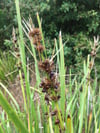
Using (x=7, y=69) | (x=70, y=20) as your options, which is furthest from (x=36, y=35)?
(x=70, y=20)

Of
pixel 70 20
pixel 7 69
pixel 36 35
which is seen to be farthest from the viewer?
pixel 70 20

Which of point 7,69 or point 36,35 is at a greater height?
point 36,35

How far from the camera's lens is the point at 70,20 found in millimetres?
3174

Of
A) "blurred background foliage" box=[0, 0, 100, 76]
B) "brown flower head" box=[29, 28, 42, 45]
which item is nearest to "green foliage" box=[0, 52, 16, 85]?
"blurred background foliage" box=[0, 0, 100, 76]

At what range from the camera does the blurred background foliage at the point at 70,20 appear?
2.86m

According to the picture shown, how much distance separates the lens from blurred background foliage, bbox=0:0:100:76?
2858mm

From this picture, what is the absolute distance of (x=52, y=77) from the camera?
1.38 ft

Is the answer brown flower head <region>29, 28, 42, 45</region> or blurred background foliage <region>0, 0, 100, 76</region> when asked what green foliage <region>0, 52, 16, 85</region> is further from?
brown flower head <region>29, 28, 42, 45</region>

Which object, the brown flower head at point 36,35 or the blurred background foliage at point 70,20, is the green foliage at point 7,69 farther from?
the brown flower head at point 36,35

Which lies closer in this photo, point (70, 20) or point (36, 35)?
point (36, 35)

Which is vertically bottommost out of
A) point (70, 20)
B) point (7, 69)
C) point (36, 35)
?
point (7, 69)

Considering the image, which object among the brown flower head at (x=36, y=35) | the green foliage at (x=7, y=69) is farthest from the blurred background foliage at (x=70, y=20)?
the brown flower head at (x=36, y=35)

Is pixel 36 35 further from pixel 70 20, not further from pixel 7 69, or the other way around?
pixel 70 20

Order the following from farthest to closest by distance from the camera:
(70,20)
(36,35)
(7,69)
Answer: (70,20) → (7,69) → (36,35)
